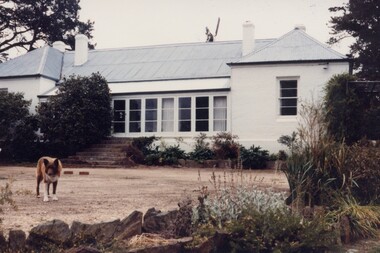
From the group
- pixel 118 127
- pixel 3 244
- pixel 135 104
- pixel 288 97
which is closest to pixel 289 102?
pixel 288 97

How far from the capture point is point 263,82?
79.3ft

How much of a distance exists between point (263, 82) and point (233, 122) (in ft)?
8.63

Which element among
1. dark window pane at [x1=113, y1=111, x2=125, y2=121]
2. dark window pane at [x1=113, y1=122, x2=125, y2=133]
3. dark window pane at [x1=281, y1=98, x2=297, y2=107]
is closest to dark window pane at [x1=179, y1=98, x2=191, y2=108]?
dark window pane at [x1=113, y1=111, x2=125, y2=121]

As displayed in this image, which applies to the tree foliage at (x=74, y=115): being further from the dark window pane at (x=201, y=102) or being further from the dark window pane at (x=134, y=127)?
the dark window pane at (x=201, y=102)

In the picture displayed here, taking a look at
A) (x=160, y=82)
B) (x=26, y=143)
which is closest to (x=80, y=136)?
(x=26, y=143)

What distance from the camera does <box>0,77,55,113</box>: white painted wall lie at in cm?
2750

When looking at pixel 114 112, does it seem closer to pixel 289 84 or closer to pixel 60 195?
pixel 289 84

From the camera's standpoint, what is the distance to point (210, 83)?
25656 mm

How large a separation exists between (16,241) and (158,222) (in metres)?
1.70

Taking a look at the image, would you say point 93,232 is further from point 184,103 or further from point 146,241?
point 184,103

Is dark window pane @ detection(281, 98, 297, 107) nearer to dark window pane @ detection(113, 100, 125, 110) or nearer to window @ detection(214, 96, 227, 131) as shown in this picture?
window @ detection(214, 96, 227, 131)

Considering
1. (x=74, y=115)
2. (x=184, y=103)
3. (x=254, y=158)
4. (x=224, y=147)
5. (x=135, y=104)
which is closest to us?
(x=254, y=158)

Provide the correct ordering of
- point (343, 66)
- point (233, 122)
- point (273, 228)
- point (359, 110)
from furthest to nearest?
point (233, 122)
point (343, 66)
point (359, 110)
point (273, 228)

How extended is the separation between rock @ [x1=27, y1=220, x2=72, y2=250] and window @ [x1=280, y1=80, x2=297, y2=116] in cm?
2075
